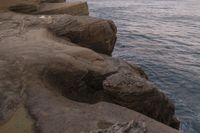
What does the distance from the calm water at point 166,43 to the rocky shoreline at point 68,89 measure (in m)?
3.68

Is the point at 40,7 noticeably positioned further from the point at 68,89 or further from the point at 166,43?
the point at 166,43

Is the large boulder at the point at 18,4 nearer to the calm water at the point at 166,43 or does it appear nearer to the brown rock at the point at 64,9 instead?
the brown rock at the point at 64,9

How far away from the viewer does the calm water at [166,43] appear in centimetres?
1330

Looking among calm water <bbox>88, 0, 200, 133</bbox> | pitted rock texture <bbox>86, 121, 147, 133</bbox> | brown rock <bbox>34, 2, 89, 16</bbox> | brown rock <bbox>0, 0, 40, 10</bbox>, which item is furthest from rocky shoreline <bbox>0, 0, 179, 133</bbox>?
calm water <bbox>88, 0, 200, 133</bbox>

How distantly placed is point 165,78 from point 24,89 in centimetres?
888

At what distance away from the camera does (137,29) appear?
946 inches

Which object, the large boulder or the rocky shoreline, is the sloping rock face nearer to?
the large boulder

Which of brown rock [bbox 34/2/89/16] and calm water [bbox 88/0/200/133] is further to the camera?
brown rock [bbox 34/2/89/16]

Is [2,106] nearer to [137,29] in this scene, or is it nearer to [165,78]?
[165,78]

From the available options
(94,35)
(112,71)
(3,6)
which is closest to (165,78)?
(94,35)

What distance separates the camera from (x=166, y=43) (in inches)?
817

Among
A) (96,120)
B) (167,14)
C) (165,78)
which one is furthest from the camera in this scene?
(167,14)

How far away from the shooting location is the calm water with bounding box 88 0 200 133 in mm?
13297

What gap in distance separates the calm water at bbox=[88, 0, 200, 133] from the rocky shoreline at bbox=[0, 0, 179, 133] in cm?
368
